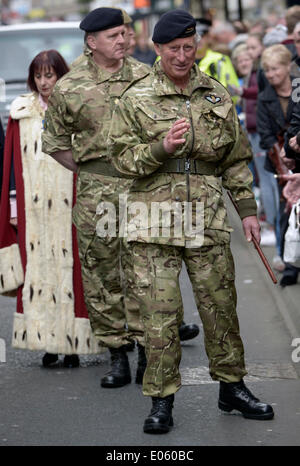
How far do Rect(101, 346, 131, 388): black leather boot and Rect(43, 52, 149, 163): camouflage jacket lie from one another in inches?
44.2

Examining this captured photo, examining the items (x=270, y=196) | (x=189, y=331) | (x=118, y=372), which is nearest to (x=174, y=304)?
(x=118, y=372)

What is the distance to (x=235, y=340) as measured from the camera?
19.3 ft

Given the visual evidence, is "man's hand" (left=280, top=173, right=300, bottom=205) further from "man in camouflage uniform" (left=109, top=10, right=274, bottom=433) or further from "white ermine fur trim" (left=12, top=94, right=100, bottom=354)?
"white ermine fur trim" (left=12, top=94, right=100, bottom=354)

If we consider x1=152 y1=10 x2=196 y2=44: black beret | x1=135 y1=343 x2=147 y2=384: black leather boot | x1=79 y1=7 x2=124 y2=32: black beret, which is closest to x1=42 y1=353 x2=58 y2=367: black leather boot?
x1=135 y1=343 x2=147 y2=384: black leather boot

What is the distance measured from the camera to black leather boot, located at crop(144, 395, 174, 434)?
5.68 m

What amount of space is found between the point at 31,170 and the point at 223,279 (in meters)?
1.97

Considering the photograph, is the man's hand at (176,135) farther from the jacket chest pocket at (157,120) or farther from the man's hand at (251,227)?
the man's hand at (251,227)

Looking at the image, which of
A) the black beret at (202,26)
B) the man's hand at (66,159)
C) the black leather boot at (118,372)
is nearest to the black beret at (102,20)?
the man's hand at (66,159)

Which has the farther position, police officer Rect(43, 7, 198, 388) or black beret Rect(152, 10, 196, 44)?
police officer Rect(43, 7, 198, 388)

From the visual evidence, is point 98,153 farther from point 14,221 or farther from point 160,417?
point 160,417

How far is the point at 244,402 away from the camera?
5887 mm

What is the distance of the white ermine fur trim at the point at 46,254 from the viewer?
7320mm

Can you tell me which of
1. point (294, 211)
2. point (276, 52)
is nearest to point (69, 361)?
point (294, 211)

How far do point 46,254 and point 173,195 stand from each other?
6.17 ft
